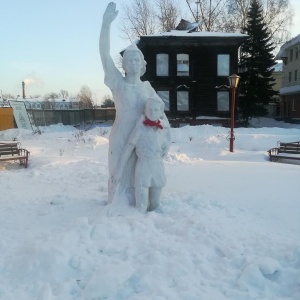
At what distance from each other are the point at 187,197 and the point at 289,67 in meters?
38.9

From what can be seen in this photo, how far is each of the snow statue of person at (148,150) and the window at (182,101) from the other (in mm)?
23061

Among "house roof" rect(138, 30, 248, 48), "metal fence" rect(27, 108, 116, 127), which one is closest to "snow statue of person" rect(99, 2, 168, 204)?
"house roof" rect(138, 30, 248, 48)

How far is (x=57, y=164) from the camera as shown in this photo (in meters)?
10.3

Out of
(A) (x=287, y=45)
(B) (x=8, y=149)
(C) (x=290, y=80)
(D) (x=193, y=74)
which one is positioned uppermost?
(A) (x=287, y=45)

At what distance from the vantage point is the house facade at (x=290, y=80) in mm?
36188

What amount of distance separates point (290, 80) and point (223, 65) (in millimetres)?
16659

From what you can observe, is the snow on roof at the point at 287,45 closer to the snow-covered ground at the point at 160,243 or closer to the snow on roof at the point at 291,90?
the snow on roof at the point at 291,90

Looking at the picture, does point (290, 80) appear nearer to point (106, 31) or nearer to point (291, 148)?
point (291, 148)

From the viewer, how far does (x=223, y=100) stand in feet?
91.2

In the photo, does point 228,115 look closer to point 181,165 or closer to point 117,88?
point 181,165

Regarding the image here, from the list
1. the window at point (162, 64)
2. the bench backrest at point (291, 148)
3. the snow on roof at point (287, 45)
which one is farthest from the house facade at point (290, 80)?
the bench backrest at point (291, 148)

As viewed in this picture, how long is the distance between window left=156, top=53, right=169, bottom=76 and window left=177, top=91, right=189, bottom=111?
1.93 meters

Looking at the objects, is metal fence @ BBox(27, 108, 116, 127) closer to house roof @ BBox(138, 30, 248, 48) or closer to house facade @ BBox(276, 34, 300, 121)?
house roof @ BBox(138, 30, 248, 48)

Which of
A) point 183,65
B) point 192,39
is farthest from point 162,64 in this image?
point 192,39
